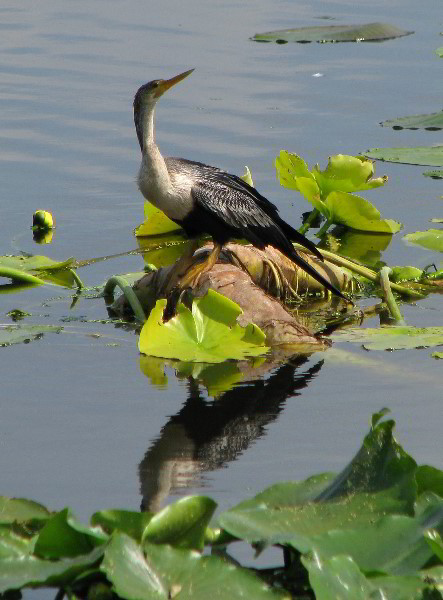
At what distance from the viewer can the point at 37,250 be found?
7.03 meters

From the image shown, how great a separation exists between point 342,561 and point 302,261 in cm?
338

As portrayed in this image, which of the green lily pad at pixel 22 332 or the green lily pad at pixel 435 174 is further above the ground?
the green lily pad at pixel 22 332

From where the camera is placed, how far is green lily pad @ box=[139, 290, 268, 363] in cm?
537

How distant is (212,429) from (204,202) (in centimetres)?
167

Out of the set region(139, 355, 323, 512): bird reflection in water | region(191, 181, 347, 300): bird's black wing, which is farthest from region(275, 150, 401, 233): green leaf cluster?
region(139, 355, 323, 512): bird reflection in water

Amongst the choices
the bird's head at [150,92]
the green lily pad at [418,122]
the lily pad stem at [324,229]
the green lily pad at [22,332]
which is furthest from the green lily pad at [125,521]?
the green lily pad at [418,122]

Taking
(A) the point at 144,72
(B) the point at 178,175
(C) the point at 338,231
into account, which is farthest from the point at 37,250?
(A) the point at 144,72

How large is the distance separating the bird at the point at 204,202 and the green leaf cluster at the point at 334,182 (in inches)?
19.1

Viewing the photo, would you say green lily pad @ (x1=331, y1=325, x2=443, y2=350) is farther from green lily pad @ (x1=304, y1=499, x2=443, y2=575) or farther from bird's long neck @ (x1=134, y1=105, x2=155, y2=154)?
green lily pad @ (x1=304, y1=499, x2=443, y2=575)

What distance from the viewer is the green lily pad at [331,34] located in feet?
38.7

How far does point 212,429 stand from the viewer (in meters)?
4.77

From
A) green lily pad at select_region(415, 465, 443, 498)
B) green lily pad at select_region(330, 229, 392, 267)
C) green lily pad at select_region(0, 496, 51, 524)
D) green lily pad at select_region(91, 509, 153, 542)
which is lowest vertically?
green lily pad at select_region(330, 229, 392, 267)

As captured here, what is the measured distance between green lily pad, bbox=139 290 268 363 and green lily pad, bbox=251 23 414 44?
6.72 meters

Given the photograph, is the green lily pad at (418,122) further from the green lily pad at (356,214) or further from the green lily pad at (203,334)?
the green lily pad at (203,334)
